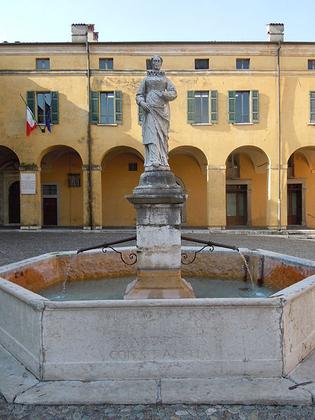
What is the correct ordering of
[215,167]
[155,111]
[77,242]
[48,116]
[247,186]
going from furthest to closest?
[247,186] < [215,167] < [48,116] < [77,242] < [155,111]

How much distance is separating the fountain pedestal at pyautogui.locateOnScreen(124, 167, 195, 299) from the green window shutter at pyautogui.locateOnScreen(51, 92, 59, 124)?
622 inches

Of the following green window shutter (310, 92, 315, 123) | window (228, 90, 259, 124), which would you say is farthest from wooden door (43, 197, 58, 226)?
green window shutter (310, 92, 315, 123)

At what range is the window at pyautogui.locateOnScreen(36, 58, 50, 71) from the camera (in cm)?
1892

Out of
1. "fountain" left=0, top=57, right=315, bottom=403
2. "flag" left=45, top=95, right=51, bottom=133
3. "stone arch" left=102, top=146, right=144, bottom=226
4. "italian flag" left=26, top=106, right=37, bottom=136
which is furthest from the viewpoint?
"stone arch" left=102, top=146, right=144, bottom=226

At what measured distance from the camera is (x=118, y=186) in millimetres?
22469

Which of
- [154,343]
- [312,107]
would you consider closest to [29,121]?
[312,107]

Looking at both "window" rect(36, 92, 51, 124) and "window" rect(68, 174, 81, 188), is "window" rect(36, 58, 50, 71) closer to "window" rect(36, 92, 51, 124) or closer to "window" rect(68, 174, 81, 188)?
"window" rect(36, 92, 51, 124)

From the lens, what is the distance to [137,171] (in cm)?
2242

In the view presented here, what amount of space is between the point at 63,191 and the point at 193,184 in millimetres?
7815

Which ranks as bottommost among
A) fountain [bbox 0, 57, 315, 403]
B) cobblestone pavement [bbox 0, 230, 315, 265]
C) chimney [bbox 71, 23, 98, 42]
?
cobblestone pavement [bbox 0, 230, 315, 265]

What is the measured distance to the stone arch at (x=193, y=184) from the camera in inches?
880

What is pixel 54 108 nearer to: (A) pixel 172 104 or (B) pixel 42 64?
(B) pixel 42 64

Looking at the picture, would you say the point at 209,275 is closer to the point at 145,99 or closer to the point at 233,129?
the point at 145,99

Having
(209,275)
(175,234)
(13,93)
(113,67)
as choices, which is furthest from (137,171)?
(175,234)
